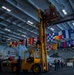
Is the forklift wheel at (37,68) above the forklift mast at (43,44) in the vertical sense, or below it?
below

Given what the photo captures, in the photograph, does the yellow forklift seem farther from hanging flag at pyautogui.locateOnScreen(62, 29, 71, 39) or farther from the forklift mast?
hanging flag at pyautogui.locateOnScreen(62, 29, 71, 39)

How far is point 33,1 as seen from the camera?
570 inches

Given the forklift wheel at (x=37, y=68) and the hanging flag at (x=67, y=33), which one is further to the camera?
the hanging flag at (x=67, y=33)

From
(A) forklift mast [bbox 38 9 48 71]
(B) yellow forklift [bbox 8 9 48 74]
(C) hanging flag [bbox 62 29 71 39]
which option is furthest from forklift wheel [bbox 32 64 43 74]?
(C) hanging flag [bbox 62 29 71 39]

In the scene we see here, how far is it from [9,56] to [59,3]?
9.78 metres

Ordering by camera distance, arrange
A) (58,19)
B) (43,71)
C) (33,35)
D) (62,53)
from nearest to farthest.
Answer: (43,71), (58,19), (33,35), (62,53)

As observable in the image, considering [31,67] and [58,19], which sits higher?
[58,19]

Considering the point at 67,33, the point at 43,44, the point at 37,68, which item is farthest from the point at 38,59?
the point at 67,33

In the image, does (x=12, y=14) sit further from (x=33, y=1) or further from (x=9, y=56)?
(x=9, y=56)

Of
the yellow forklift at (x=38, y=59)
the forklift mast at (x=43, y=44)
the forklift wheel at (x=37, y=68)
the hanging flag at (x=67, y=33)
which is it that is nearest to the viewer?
the forklift wheel at (x=37, y=68)

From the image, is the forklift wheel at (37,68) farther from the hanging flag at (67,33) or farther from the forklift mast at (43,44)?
the hanging flag at (67,33)

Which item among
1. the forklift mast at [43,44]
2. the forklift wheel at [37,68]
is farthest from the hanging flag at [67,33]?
the forklift wheel at [37,68]

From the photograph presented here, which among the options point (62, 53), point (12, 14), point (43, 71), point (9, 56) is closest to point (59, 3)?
point (12, 14)

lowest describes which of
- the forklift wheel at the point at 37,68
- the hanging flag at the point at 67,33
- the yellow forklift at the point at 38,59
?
the forklift wheel at the point at 37,68
